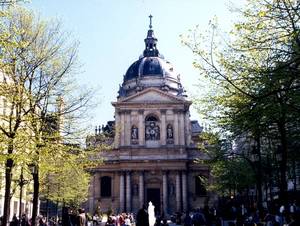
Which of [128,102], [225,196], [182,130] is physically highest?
[128,102]

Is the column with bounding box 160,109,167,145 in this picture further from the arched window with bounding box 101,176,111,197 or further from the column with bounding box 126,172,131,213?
the arched window with bounding box 101,176,111,197

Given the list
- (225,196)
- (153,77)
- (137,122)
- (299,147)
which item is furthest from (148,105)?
(299,147)

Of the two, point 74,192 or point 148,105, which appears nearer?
point 74,192

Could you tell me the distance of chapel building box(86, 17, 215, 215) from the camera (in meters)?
69.1

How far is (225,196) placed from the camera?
63.8m

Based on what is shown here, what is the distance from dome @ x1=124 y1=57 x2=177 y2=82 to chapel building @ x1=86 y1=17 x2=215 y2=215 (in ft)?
38.9

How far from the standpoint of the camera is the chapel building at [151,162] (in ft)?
227

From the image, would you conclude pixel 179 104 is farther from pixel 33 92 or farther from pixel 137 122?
pixel 33 92

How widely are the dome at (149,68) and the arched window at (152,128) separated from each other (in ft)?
42.2

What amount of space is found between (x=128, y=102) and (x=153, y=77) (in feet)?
41.2

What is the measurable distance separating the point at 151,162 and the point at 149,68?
2128 cm

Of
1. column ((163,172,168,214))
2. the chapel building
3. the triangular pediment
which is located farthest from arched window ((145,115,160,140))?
column ((163,172,168,214))

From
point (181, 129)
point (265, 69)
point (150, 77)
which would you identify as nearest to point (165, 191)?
point (181, 129)

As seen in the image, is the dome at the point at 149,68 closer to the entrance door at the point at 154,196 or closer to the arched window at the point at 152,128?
the arched window at the point at 152,128
